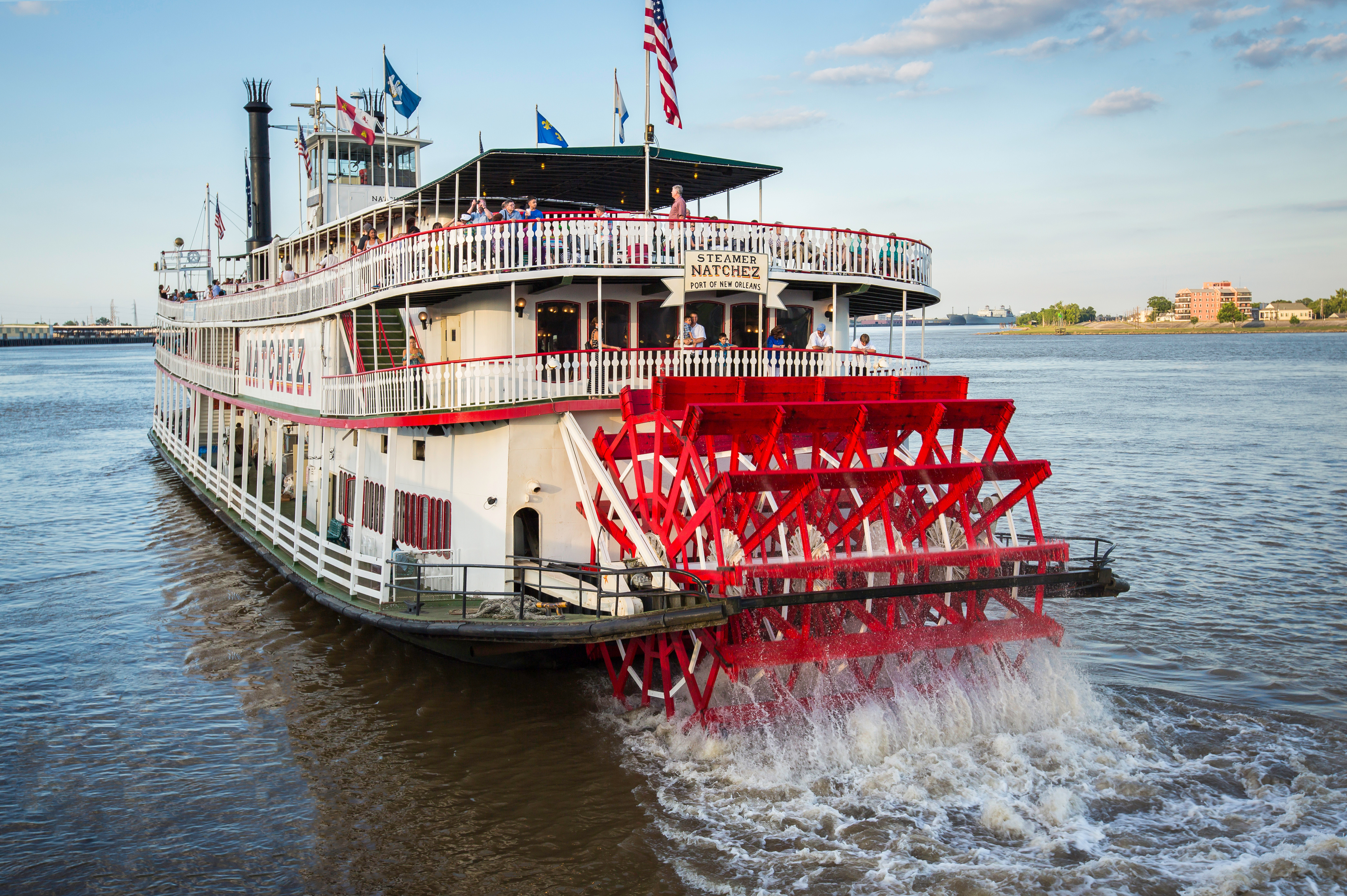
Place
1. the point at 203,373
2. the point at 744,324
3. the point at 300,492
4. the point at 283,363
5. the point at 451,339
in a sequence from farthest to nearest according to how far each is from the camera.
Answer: the point at 203,373 < the point at 283,363 < the point at 300,492 < the point at 451,339 < the point at 744,324

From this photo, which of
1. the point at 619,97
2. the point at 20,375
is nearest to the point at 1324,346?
the point at 619,97

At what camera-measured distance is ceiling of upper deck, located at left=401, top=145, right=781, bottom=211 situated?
1299cm

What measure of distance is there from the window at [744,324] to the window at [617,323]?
4.61ft

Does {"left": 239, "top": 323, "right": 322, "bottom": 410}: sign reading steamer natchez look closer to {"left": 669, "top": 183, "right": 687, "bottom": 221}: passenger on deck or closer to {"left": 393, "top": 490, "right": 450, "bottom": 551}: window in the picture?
{"left": 393, "top": 490, "right": 450, "bottom": 551}: window

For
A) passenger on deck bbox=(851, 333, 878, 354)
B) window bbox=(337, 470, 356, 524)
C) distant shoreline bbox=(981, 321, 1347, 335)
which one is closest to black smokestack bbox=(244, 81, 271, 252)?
window bbox=(337, 470, 356, 524)

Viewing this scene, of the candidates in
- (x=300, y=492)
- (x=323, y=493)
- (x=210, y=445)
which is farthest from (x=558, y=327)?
(x=210, y=445)

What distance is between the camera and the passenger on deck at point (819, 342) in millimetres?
12266

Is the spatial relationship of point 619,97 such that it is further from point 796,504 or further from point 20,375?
point 20,375

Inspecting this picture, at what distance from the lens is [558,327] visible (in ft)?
39.3

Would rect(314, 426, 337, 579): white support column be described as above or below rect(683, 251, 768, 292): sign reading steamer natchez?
below

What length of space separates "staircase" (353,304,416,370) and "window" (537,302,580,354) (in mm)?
2987

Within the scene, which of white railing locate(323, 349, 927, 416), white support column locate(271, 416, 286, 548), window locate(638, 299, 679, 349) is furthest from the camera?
white support column locate(271, 416, 286, 548)

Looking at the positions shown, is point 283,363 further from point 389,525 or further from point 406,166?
point 389,525

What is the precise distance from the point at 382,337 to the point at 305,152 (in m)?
11.2
